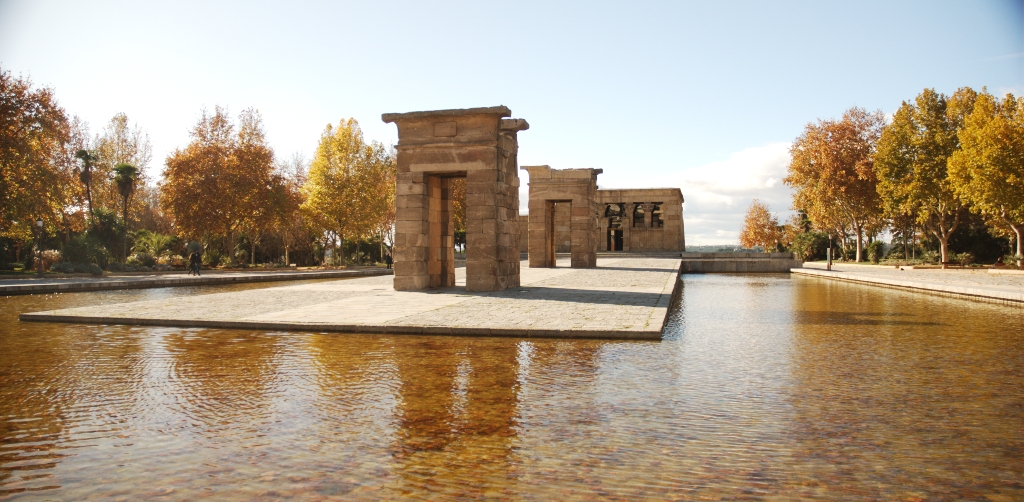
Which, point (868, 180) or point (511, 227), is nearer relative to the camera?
point (511, 227)

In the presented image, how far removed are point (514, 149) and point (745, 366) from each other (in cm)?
1136

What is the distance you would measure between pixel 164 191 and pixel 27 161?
7.21 metres

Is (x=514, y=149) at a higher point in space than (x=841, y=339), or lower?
higher

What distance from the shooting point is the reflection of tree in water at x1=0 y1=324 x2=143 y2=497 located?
412 centimetres

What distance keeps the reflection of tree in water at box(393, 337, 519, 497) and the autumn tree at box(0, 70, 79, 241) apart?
2951 cm

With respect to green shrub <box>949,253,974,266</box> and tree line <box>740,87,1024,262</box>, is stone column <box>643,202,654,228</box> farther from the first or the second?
green shrub <box>949,253,974,266</box>

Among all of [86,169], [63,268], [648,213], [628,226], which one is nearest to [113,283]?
[63,268]

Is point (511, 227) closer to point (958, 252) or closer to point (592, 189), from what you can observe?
point (592, 189)

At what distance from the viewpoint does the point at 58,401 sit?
225 inches

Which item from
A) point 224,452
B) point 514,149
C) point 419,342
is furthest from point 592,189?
point 224,452

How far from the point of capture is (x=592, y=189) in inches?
1259

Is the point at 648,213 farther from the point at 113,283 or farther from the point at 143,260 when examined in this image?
the point at 113,283

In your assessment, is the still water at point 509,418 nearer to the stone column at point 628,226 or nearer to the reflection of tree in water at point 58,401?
the reflection of tree in water at point 58,401

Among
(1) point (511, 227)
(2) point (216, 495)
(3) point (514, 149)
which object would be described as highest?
(3) point (514, 149)
